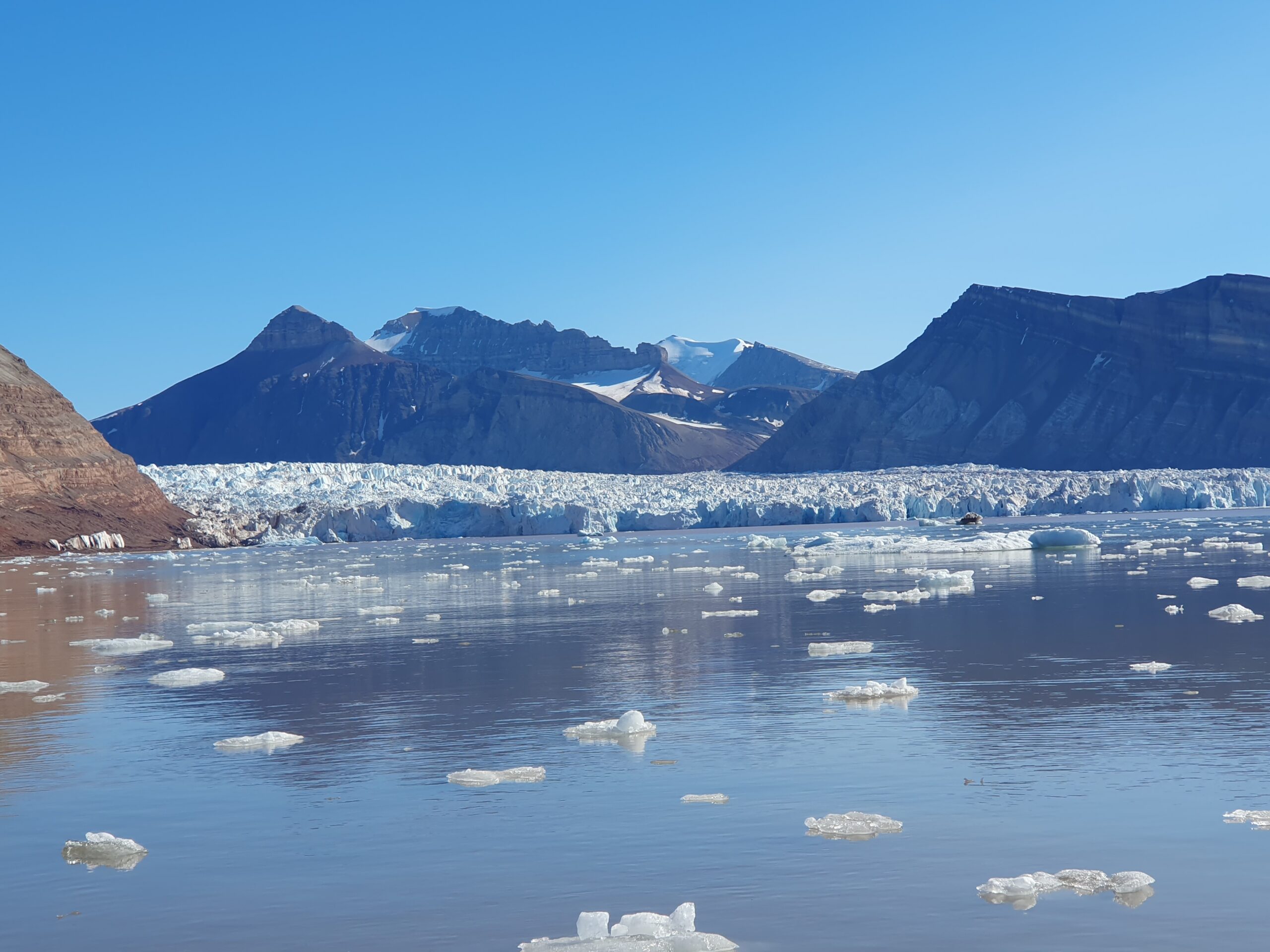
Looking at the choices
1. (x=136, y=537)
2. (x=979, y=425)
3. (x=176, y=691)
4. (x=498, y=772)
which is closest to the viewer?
(x=498, y=772)

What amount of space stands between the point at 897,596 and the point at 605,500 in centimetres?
4859

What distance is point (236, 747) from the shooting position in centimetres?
966

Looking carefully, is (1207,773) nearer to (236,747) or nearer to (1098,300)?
(236,747)

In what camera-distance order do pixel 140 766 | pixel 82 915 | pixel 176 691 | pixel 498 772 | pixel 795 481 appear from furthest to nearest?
pixel 795 481, pixel 176 691, pixel 140 766, pixel 498 772, pixel 82 915

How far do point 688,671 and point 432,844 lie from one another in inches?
257

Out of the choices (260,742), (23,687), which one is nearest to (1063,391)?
(23,687)

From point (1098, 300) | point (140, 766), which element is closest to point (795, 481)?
point (1098, 300)

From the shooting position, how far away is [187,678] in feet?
44.2

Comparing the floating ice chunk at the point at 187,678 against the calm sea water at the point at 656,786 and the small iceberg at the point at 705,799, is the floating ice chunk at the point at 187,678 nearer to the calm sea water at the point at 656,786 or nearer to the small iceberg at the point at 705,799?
the calm sea water at the point at 656,786

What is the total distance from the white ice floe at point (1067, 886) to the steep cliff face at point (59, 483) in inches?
2511

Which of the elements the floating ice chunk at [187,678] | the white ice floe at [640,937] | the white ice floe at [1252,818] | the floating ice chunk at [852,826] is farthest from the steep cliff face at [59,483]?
the white ice floe at [1252,818]

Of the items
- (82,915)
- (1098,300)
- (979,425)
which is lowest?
(82,915)

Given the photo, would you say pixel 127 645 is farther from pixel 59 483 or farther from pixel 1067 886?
pixel 59 483

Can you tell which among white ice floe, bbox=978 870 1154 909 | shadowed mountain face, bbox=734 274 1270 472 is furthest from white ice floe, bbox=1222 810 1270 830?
shadowed mountain face, bbox=734 274 1270 472
